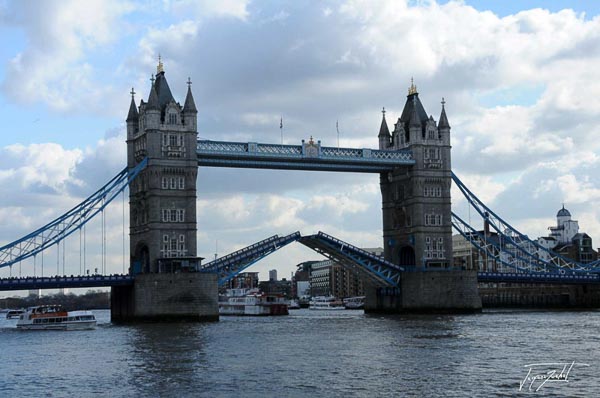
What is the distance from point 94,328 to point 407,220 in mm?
44009

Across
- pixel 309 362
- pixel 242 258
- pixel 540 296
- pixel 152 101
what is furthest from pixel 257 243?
pixel 540 296

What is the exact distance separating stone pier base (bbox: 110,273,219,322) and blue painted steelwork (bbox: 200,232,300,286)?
407cm

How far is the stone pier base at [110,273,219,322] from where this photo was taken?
323ft

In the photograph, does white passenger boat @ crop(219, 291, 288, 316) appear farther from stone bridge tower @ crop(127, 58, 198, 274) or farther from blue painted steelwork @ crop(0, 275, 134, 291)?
blue painted steelwork @ crop(0, 275, 134, 291)

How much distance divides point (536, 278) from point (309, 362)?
261 feet

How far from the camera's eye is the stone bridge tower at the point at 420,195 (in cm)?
11994

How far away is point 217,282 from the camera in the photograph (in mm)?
102188

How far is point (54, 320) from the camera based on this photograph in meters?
97.6

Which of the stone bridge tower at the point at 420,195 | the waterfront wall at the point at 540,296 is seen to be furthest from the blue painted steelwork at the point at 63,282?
the waterfront wall at the point at 540,296

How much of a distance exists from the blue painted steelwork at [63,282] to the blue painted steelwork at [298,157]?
642 inches

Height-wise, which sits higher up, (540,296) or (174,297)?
(174,297)

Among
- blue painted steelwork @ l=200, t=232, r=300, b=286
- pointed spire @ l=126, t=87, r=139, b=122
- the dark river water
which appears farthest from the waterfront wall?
pointed spire @ l=126, t=87, r=139, b=122

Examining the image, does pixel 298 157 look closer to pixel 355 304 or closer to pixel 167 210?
pixel 167 210

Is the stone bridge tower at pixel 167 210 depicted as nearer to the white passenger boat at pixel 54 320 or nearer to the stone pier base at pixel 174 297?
the stone pier base at pixel 174 297
